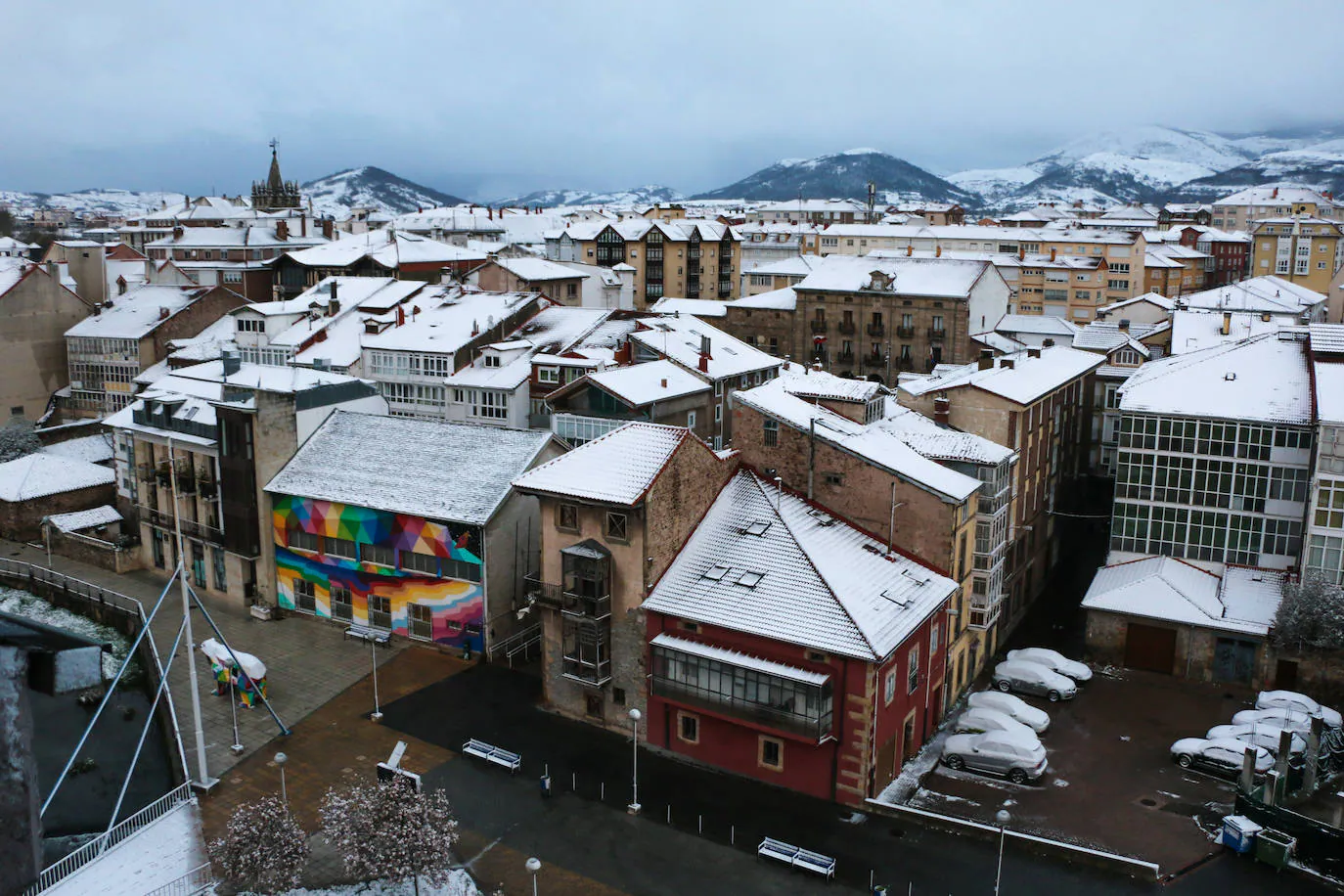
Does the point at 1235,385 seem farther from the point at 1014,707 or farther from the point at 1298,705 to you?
the point at 1014,707

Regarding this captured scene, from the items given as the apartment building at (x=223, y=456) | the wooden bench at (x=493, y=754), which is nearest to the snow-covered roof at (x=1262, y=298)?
Answer: the apartment building at (x=223, y=456)

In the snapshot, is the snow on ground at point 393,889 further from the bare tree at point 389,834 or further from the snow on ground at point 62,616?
the snow on ground at point 62,616

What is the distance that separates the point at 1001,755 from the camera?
36938 millimetres

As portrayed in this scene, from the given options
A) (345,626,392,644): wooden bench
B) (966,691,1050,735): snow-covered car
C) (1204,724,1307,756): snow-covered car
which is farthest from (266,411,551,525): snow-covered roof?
(1204,724,1307,756): snow-covered car

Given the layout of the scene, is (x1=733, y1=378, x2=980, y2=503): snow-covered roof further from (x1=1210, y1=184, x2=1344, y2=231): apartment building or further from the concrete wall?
(x1=1210, y1=184, x2=1344, y2=231): apartment building

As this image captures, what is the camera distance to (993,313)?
281 ft

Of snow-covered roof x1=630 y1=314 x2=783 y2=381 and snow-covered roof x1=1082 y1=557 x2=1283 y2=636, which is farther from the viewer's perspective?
→ snow-covered roof x1=630 y1=314 x2=783 y2=381

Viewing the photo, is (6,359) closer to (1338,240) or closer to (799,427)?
(799,427)

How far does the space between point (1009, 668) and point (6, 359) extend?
81.8m

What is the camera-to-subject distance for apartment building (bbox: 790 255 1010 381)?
266 ft

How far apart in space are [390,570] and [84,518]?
27.3m

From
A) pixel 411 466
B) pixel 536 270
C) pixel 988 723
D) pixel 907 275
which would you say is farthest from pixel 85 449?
pixel 988 723

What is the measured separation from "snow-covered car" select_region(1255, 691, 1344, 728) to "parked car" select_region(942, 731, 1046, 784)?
10438 millimetres

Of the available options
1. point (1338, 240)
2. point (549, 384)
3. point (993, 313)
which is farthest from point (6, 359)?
point (1338, 240)
